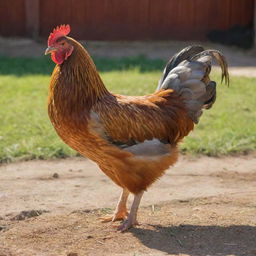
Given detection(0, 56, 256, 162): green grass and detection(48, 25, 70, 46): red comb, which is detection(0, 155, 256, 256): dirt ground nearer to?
detection(0, 56, 256, 162): green grass

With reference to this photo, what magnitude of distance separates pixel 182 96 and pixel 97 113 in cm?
96

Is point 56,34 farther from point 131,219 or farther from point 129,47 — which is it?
point 129,47

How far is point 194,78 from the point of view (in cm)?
620

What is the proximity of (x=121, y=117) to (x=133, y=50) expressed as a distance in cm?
1173

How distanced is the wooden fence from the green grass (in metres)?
3.57

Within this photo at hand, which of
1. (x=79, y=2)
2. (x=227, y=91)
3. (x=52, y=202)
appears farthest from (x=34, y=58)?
(x=52, y=202)

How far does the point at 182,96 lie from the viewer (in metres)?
6.23

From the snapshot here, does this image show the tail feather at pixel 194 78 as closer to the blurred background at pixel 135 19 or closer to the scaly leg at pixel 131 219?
the scaly leg at pixel 131 219

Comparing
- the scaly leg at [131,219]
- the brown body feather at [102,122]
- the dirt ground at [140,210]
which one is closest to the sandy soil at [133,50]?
the dirt ground at [140,210]

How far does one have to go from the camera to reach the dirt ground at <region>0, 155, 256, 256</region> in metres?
5.52

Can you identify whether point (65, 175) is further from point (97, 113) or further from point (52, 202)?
point (97, 113)

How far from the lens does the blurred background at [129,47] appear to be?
→ 9953mm

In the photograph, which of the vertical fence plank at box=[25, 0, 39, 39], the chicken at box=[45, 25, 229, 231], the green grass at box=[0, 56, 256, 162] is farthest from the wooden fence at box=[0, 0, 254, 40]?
the chicken at box=[45, 25, 229, 231]

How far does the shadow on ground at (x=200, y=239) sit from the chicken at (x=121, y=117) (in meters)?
0.30
